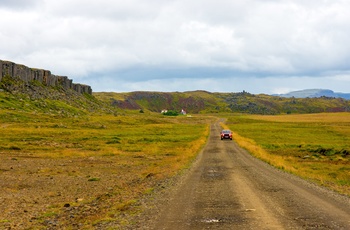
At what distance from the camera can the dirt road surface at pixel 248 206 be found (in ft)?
42.1

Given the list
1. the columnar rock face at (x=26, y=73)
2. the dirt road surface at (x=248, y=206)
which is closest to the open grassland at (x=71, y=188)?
the dirt road surface at (x=248, y=206)

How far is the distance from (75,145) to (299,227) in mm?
49423

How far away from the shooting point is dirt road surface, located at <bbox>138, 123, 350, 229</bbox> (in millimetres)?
12828

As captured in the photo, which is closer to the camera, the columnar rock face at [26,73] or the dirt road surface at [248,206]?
the dirt road surface at [248,206]

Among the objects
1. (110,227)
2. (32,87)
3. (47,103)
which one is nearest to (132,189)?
(110,227)

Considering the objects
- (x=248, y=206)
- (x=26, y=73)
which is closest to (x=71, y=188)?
(x=248, y=206)

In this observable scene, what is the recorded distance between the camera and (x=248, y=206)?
52.1ft

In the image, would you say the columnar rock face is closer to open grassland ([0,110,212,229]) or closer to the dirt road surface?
open grassland ([0,110,212,229])

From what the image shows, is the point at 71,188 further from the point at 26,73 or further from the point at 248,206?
the point at 26,73

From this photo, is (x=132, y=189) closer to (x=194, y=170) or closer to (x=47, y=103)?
(x=194, y=170)

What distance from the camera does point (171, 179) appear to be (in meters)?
25.1

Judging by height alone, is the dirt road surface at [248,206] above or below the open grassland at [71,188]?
above

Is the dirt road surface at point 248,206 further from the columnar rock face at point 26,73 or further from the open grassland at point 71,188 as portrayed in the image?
the columnar rock face at point 26,73

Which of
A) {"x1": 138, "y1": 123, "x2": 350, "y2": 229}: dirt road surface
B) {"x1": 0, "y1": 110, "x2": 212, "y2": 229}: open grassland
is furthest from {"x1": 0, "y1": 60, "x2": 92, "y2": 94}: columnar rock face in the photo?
{"x1": 138, "y1": 123, "x2": 350, "y2": 229}: dirt road surface
